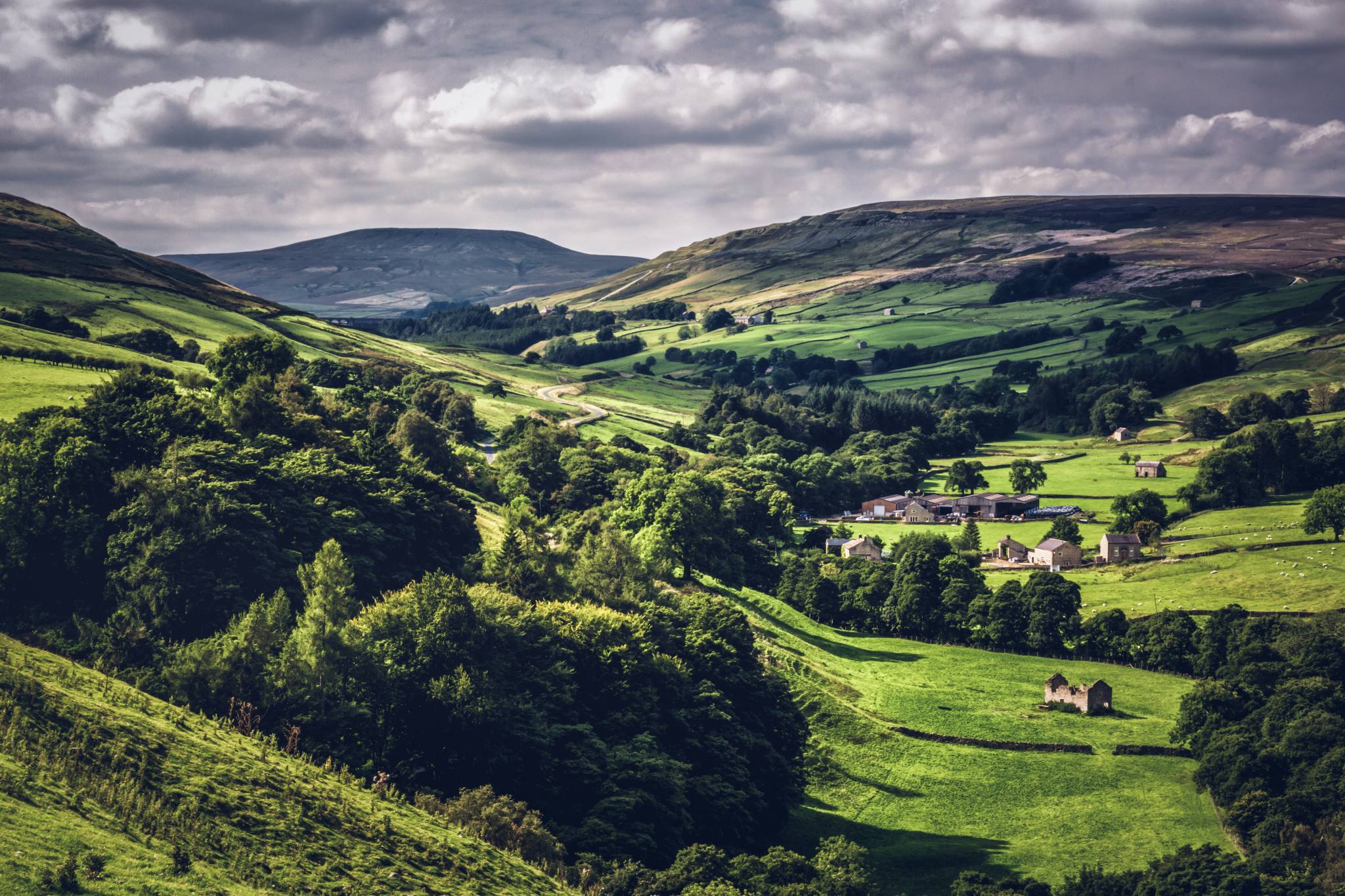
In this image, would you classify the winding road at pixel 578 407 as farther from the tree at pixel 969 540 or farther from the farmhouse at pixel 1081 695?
the farmhouse at pixel 1081 695

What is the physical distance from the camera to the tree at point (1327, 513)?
349 feet

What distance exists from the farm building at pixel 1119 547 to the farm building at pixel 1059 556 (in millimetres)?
2663

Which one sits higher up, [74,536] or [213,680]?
[74,536]

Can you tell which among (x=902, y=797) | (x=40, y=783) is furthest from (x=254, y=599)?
(x=902, y=797)

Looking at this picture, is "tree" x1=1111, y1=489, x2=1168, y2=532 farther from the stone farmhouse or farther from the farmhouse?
the farmhouse

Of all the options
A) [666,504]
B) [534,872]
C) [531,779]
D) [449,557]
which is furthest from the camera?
[666,504]

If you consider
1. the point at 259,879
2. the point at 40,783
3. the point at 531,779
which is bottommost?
the point at 531,779

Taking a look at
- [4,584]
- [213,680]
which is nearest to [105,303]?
[4,584]

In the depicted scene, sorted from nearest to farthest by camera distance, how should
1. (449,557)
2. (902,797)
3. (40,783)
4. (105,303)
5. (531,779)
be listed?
1. (40,783)
2. (531,779)
3. (902,797)
4. (449,557)
5. (105,303)

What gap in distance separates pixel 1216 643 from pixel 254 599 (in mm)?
68396

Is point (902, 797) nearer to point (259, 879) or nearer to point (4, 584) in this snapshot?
point (259, 879)

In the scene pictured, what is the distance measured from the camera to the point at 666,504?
9388 centimetres

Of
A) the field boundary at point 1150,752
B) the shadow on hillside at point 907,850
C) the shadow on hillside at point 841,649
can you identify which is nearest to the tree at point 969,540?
the shadow on hillside at point 841,649

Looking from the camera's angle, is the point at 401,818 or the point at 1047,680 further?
the point at 1047,680
